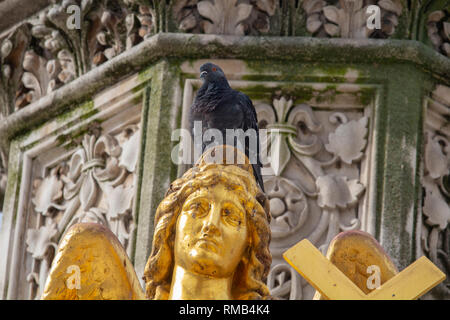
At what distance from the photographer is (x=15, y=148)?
9727mm

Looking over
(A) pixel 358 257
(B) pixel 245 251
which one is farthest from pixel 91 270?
(A) pixel 358 257

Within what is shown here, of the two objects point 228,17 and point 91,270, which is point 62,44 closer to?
point 228,17

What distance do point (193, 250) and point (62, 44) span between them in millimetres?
3330

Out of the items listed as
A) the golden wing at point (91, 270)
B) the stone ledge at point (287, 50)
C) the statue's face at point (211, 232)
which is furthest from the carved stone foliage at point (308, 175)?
the golden wing at point (91, 270)

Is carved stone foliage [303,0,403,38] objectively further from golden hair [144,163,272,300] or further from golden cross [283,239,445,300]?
golden cross [283,239,445,300]

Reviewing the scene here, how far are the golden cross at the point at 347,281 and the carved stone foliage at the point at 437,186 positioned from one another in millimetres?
2306

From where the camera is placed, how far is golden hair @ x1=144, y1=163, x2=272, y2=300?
6.75 m

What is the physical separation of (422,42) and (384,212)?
1.02m

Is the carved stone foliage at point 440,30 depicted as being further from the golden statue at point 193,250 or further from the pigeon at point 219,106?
Answer: the golden statue at point 193,250

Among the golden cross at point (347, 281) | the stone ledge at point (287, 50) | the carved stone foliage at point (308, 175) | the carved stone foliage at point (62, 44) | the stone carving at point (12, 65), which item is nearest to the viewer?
the golden cross at point (347, 281)

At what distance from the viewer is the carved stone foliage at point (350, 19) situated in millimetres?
9086

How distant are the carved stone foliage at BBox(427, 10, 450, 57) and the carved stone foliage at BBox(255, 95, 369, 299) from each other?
60cm

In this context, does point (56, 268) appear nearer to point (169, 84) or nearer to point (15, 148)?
point (169, 84)
